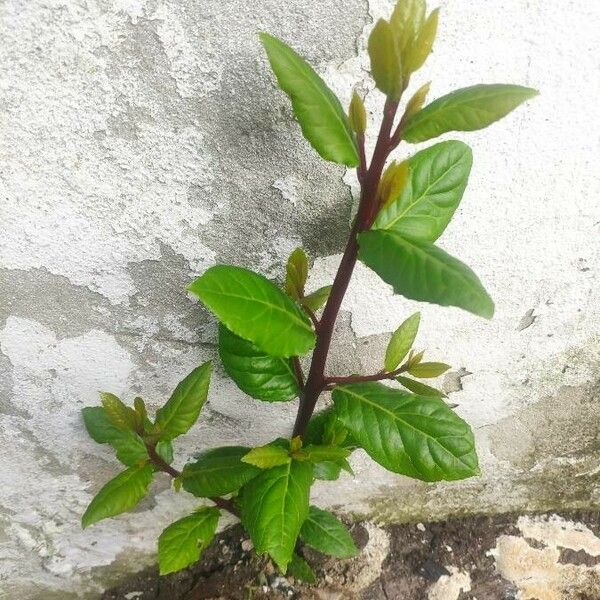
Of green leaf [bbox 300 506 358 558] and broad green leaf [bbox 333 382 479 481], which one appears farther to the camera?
green leaf [bbox 300 506 358 558]

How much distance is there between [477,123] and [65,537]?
1192 millimetres

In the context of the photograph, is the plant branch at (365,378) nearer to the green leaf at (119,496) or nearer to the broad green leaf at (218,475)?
the broad green leaf at (218,475)

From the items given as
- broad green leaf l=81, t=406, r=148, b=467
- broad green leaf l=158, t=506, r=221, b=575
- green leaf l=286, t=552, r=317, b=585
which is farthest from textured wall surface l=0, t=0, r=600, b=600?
green leaf l=286, t=552, r=317, b=585

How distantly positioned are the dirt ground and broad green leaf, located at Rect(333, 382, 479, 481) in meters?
0.68

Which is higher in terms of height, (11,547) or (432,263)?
(432,263)

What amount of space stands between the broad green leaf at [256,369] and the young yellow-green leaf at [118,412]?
0.53 feet

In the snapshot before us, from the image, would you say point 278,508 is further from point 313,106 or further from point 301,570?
point 313,106

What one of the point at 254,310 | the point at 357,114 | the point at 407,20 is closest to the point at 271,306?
the point at 254,310

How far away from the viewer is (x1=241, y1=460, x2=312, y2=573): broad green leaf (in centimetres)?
82

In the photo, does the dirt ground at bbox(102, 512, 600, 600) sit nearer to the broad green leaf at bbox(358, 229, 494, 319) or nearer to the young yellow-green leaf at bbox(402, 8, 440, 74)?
the broad green leaf at bbox(358, 229, 494, 319)

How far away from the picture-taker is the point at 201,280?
2.12 feet

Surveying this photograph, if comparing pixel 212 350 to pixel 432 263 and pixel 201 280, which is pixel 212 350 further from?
pixel 432 263

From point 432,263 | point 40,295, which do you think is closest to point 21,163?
point 40,295

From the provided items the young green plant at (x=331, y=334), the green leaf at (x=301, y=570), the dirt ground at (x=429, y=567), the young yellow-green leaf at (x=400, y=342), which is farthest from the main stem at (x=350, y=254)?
the dirt ground at (x=429, y=567)
